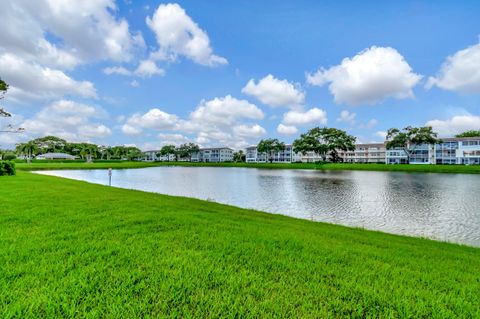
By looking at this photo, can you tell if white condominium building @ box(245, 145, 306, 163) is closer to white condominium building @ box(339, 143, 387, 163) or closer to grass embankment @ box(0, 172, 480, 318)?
white condominium building @ box(339, 143, 387, 163)

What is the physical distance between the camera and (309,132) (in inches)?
3430

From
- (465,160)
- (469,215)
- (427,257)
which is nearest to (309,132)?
(465,160)

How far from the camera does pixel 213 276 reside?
330cm

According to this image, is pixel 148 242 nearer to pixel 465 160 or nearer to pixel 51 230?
pixel 51 230

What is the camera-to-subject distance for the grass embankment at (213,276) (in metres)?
2.68

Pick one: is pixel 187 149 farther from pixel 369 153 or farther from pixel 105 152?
pixel 369 153

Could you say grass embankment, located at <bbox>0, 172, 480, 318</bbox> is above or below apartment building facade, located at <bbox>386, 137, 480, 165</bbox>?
below

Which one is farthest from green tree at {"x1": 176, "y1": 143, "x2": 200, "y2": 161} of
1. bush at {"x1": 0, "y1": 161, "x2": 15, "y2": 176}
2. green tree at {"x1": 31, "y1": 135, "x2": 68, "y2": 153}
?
bush at {"x1": 0, "y1": 161, "x2": 15, "y2": 176}

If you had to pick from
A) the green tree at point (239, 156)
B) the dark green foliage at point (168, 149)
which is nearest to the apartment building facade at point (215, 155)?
the green tree at point (239, 156)

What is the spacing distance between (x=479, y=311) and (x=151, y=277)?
3.86 metres

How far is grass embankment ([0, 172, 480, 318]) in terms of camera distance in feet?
8.79

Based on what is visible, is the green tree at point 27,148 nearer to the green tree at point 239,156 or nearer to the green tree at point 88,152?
the green tree at point 88,152

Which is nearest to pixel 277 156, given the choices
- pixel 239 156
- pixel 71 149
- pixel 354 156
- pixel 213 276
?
pixel 239 156

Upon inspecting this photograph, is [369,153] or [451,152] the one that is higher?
[369,153]
